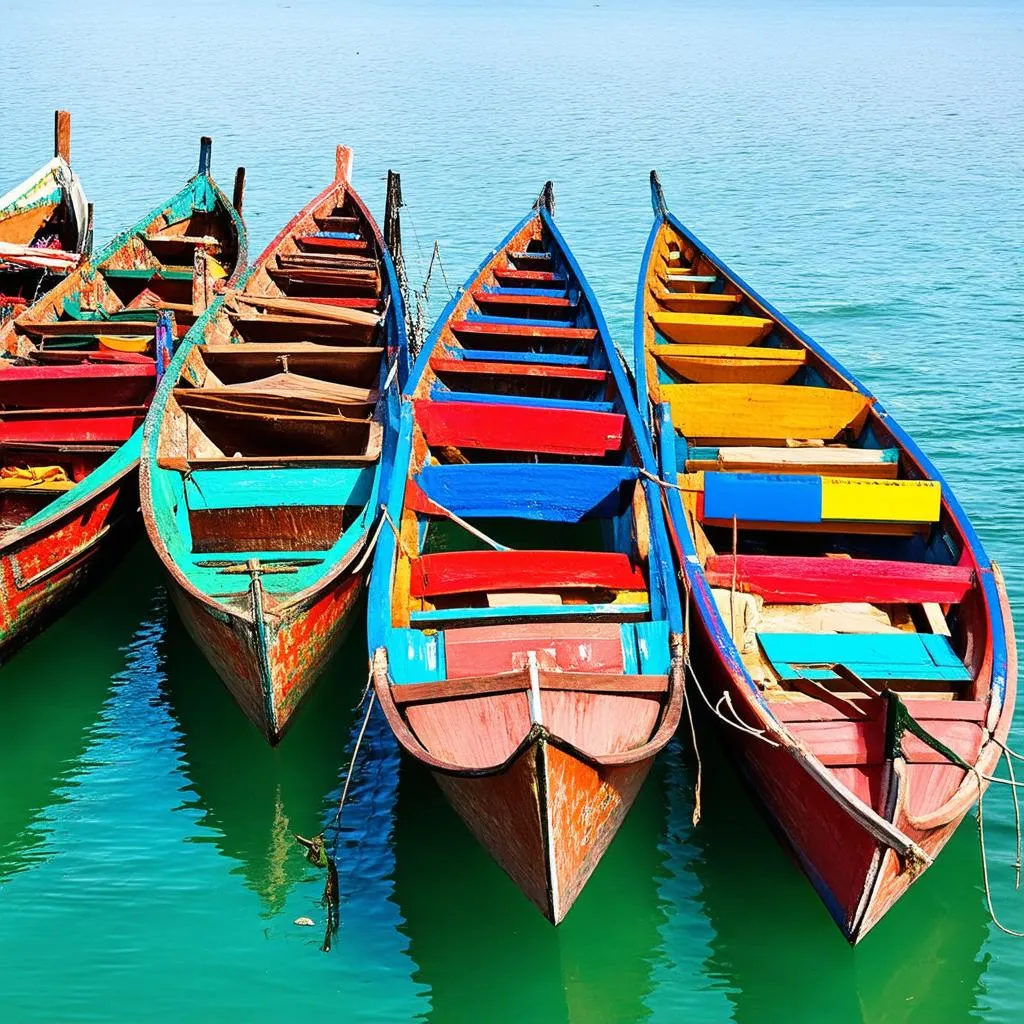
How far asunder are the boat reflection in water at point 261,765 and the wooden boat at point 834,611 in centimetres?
308

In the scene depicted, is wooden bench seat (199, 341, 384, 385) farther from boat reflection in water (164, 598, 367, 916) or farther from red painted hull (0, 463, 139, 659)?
boat reflection in water (164, 598, 367, 916)

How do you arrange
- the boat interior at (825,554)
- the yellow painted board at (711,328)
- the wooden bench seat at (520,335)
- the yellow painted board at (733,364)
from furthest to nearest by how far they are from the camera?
the yellow painted board at (711,328) → the wooden bench seat at (520,335) → the yellow painted board at (733,364) → the boat interior at (825,554)

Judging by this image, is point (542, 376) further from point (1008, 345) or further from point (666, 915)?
point (1008, 345)

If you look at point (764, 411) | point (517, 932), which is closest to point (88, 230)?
point (764, 411)

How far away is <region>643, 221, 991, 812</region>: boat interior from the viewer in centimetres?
757

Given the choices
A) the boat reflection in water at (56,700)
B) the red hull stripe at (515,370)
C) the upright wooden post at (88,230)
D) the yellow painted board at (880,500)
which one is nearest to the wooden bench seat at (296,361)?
the red hull stripe at (515,370)

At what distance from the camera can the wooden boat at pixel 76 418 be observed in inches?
389

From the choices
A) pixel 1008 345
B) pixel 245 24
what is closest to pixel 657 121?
pixel 1008 345

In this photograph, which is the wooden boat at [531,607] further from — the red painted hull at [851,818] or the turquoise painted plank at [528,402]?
the red painted hull at [851,818]

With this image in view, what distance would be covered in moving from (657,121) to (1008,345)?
85.4 feet

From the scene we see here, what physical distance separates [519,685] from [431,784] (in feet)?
6.19

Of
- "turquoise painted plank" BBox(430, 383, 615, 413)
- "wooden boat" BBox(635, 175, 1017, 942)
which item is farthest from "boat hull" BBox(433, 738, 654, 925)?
"turquoise painted plank" BBox(430, 383, 615, 413)

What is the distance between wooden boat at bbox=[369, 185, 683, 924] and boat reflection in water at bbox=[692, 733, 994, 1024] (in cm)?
106

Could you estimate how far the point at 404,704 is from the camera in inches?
299
